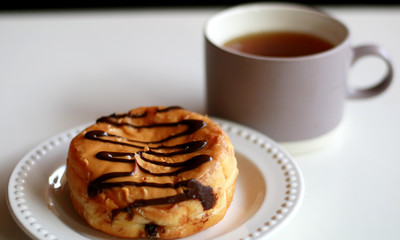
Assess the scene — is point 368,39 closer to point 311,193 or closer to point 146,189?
point 311,193

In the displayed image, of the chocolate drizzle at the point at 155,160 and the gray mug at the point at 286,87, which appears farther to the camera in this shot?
the gray mug at the point at 286,87

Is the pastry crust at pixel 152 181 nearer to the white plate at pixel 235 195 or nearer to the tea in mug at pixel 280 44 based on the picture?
the white plate at pixel 235 195

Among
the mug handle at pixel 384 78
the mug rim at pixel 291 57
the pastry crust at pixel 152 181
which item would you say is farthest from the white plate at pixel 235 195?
the mug handle at pixel 384 78

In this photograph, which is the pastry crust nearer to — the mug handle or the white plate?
the white plate

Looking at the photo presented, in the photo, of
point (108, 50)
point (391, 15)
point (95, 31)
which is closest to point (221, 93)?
point (108, 50)


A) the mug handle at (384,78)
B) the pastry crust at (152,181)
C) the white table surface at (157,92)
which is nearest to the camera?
the pastry crust at (152,181)

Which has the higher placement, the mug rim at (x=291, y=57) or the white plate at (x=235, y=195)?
the mug rim at (x=291, y=57)

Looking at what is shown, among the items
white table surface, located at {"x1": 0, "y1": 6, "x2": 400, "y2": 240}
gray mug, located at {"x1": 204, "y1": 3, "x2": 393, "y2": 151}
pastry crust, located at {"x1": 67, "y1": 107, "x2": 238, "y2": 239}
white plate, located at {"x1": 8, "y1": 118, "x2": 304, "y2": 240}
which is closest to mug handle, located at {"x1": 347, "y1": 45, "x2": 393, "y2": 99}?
gray mug, located at {"x1": 204, "y1": 3, "x2": 393, "y2": 151}
